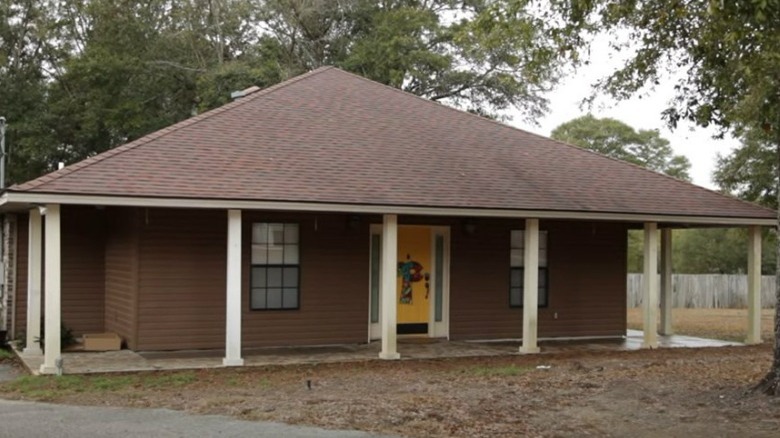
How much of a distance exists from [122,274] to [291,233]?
9.42ft

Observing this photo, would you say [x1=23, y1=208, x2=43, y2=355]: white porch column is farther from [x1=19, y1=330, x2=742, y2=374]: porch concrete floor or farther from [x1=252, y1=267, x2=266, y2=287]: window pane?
[x1=252, y1=267, x2=266, y2=287]: window pane

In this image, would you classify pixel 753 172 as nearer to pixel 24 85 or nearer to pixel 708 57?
pixel 708 57

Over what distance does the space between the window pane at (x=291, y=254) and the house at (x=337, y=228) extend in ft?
0.08

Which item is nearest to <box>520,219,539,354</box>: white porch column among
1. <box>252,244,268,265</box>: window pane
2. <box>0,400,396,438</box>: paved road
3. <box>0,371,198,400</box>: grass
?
<box>252,244,268,265</box>: window pane

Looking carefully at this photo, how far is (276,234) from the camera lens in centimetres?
1474

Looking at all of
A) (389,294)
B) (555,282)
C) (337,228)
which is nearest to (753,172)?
(555,282)

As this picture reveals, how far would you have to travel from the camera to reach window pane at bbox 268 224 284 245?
48.2 feet

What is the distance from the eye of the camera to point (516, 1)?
1070 centimetres

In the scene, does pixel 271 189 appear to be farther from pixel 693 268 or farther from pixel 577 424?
pixel 693 268

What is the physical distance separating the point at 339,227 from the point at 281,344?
2.21 meters

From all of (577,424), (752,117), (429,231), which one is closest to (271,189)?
(429,231)

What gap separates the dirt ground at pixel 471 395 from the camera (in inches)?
324

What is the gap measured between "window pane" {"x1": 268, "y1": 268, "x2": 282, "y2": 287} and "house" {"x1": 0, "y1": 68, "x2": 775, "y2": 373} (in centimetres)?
2

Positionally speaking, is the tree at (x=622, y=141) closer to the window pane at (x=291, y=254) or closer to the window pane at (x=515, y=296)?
the window pane at (x=515, y=296)
